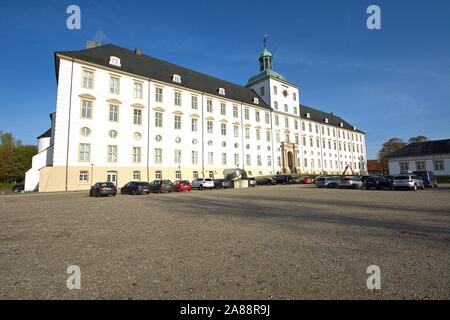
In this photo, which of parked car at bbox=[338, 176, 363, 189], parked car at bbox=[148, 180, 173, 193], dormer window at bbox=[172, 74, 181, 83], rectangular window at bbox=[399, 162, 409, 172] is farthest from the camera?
rectangular window at bbox=[399, 162, 409, 172]

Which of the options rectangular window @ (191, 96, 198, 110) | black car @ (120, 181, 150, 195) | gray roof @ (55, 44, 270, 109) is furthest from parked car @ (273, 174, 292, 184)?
black car @ (120, 181, 150, 195)

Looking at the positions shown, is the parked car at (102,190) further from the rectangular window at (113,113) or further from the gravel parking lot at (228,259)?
the gravel parking lot at (228,259)

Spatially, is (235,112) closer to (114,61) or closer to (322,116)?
(114,61)

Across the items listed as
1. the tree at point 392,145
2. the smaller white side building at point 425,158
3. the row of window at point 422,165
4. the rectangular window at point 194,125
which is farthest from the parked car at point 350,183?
the tree at point 392,145

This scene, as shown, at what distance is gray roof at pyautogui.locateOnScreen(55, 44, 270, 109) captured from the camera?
32500 mm

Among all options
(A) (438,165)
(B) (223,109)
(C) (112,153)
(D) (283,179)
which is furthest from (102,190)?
(A) (438,165)

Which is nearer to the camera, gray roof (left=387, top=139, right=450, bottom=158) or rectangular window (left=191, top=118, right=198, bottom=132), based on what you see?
rectangular window (left=191, top=118, right=198, bottom=132)

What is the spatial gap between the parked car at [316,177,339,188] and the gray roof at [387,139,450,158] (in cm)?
3593

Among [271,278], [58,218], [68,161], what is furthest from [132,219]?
[68,161]

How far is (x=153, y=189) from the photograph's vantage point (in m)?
26.9

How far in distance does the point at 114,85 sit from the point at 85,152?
962cm

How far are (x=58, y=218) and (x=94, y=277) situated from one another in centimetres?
717

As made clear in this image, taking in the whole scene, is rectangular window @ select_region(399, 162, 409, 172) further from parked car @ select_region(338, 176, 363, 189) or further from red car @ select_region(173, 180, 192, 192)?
red car @ select_region(173, 180, 192, 192)
